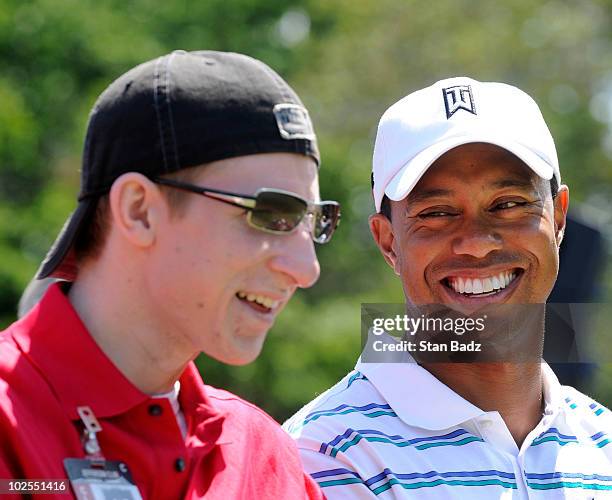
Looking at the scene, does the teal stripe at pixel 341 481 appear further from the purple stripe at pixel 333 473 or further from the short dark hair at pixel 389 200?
the short dark hair at pixel 389 200

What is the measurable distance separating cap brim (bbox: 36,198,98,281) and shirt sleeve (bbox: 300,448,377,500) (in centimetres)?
88

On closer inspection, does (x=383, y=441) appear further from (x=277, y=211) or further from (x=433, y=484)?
(x=277, y=211)

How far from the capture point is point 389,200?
346 cm

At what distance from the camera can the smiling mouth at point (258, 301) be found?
2.42 metres

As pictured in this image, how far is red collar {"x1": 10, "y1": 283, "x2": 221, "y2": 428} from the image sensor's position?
231 centimetres

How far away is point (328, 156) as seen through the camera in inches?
584

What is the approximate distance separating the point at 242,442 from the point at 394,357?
32.4 inches

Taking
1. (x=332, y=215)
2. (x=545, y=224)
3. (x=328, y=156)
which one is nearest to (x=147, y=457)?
(x=332, y=215)

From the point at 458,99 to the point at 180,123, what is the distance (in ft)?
4.07

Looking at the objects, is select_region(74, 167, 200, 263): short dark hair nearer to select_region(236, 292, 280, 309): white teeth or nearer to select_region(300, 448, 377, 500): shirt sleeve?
select_region(236, 292, 280, 309): white teeth

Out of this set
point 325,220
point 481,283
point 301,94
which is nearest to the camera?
point 325,220

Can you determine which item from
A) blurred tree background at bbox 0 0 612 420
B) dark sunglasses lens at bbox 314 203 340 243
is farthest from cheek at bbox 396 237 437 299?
blurred tree background at bbox 0 0 612 420

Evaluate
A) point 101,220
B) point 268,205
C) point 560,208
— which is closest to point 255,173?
point 268,205

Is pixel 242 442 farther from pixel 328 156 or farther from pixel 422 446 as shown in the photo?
pixel 328 156
